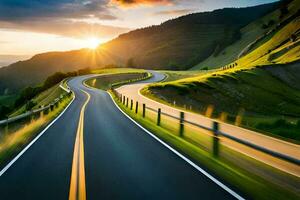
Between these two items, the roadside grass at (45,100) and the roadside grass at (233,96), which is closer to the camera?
the roadside grass at (233,96)

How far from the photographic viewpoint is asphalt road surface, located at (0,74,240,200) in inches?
331

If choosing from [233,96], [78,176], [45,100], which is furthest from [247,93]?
[78,176]

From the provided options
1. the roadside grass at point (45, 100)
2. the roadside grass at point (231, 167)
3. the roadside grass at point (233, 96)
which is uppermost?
the roadside grass at point (231, 167)

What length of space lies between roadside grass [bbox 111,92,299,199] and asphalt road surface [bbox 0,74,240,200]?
1.74 feet

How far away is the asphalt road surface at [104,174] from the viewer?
8.41 m

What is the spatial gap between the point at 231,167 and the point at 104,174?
11.8 feet

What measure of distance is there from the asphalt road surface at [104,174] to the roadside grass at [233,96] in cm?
3442

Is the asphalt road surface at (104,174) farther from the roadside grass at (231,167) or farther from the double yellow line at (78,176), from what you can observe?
the roadside grass at (231,167)

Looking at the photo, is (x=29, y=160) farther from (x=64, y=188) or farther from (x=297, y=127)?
(x=297, y=127)

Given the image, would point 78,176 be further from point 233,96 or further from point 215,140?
point 233,96

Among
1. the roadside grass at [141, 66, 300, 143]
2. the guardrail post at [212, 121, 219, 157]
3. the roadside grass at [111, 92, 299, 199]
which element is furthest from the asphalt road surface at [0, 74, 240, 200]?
the roadside grass at [141, 66, 300, 143]

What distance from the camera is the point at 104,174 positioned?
404 inches

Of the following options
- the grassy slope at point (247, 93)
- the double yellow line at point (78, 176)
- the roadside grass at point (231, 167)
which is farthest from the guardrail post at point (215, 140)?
the grassy slope at point (247, 93)

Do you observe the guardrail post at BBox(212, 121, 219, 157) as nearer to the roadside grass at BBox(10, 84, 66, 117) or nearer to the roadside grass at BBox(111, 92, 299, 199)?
the roadside grass at BBox(111, 92, 299, 199)
